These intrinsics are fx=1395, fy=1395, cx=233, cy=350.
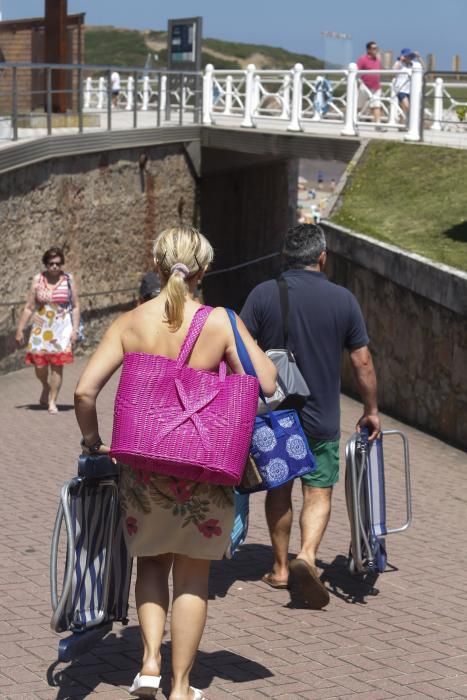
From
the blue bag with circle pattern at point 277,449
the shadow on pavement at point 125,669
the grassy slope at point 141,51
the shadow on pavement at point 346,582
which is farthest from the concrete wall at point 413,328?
the grassy slope at point 141,51

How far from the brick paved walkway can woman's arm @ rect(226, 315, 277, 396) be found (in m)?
1.12

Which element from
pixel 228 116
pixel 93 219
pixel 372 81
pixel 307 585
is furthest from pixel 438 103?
pixel 307 585

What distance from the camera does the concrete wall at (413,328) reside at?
36.7ft

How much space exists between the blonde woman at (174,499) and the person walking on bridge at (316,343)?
58.5 inches

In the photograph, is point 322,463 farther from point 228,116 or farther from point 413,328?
point 228,116

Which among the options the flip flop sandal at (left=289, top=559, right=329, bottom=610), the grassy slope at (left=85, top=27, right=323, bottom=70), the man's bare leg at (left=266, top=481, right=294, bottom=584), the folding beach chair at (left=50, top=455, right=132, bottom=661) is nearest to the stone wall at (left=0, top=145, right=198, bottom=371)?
the man's bare leg at (left=266, top=481, right=294, bottom=584)

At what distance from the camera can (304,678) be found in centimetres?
516

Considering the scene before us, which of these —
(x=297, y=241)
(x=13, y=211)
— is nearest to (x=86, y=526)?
(x=297, y=241)

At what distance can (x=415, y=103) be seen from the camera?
19.1m

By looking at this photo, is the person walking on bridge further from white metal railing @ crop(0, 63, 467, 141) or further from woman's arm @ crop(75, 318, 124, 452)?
white metal railing @ crop(0, 63, 467, 141)

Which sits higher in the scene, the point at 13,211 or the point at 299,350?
the point at 299,350

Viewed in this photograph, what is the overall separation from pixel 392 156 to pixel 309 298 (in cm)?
1239

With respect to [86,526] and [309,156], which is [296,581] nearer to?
[86,526]

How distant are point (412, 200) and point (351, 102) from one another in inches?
170
